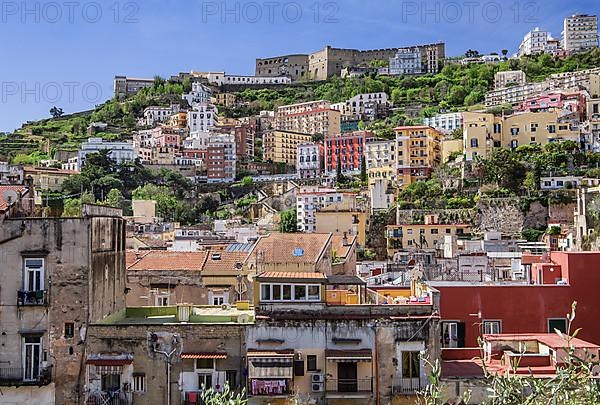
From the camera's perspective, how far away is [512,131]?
90.0 meters

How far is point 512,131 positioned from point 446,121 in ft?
94.5

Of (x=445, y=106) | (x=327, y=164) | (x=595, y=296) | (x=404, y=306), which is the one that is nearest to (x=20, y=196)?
(x=404, y=306)

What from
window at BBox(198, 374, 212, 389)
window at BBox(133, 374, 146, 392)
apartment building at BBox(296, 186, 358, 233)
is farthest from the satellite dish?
apartment building at BBox(296, 186, 358, 233)

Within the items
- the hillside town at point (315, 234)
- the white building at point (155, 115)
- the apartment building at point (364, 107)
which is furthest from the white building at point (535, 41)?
the white building at point (155, 115)

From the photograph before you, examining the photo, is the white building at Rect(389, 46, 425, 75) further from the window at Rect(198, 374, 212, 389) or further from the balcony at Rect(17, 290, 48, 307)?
the balcony at Rect(17, 290, 48, 307)

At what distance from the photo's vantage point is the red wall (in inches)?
852

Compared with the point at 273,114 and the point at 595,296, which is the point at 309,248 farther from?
the point at 273,114

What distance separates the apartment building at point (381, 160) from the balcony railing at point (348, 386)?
79698 mm

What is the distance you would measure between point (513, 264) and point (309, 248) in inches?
507

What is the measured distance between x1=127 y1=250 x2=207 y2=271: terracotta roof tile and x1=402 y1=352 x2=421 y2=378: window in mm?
9897

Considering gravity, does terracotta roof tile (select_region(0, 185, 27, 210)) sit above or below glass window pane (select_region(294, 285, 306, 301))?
above

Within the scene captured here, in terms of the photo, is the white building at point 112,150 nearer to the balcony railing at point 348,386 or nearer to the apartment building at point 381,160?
the apartment building at point 381,160

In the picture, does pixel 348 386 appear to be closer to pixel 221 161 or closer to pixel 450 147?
pixel 450 147

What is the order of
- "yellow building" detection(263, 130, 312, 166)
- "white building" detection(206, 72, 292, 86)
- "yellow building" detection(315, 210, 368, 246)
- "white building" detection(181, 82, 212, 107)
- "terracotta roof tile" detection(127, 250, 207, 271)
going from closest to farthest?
"terracotta roof tile" detection(127, 250, 207, 271)
"yellow building" detection(315, 210, 368, 246)
"yellow building" detection(263, 130, 312, 166)
"white building" detection(181, 82, 212, 107)
"white building" detection(206, 72, 292, 86)
